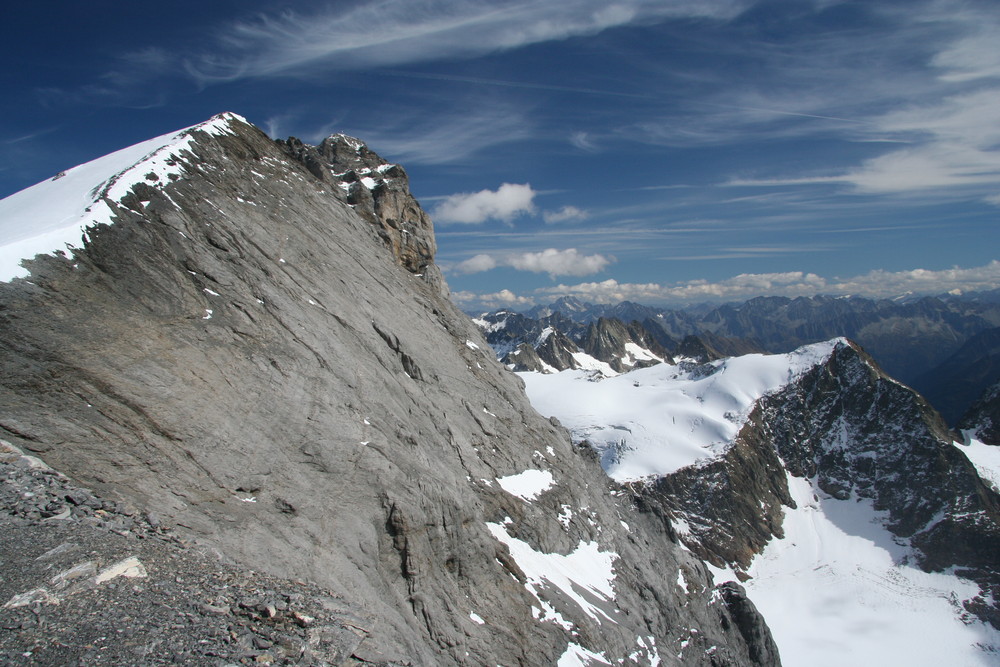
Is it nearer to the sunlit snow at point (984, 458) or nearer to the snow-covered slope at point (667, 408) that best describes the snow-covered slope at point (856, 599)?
the sunlit snow at point (984, 458)

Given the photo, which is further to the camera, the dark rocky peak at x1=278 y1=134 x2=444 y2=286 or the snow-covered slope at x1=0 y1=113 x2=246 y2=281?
the dark rocky peak at x1=278 y1=134 x2=444 y2=286

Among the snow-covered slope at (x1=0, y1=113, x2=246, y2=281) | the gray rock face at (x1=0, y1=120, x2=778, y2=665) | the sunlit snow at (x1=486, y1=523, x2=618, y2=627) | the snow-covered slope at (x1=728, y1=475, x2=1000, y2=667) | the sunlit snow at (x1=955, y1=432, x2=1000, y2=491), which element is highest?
the snow-covered slope at (x1=0, y1=113, x2=246, y2=281)

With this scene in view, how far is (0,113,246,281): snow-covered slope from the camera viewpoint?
18.7 m

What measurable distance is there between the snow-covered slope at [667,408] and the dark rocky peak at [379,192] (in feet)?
306

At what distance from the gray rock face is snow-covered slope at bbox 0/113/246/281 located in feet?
2.41

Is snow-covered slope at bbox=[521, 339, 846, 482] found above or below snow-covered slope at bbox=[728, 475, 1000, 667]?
above

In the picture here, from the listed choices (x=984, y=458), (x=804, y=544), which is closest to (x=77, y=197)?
(x=804, y=544)

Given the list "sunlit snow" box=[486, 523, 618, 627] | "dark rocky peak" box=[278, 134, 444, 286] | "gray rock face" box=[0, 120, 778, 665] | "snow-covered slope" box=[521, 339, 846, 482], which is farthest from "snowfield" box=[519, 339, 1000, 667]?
"dark rocky peak" box=[278, 134, 444, 286]

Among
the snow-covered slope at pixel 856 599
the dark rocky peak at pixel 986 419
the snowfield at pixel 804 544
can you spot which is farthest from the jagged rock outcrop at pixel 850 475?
the dark rocky peak at pixel 986 419

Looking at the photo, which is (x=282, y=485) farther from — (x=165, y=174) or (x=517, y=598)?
(x=165, y=174)

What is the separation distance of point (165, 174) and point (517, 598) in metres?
30.2

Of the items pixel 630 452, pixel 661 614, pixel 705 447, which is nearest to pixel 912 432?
pixel 705 447

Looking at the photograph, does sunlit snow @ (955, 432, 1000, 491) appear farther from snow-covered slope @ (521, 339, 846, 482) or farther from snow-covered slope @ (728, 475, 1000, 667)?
snow-covered slope @ (521, 339, 846, 482)

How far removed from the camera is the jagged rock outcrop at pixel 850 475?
10975cm
